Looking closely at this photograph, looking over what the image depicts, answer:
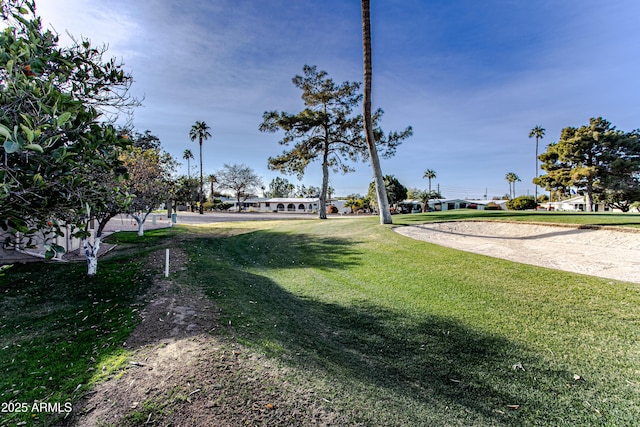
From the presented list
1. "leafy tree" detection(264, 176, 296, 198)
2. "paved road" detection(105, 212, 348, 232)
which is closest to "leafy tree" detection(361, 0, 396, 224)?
"paved road" detection(105, 212, 348, 232)

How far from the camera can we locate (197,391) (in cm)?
324

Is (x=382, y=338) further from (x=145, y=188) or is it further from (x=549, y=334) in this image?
(x=145, y=188)

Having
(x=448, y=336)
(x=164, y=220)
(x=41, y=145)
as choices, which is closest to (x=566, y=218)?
(x=448, y=336)

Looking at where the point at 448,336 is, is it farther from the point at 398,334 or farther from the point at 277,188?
the point at 277,188

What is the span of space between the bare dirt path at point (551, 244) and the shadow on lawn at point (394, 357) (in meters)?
4.72

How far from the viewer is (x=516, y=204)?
35.1 metres

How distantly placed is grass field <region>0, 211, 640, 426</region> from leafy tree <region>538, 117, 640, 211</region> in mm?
29045

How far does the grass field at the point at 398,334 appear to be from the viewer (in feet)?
10.9

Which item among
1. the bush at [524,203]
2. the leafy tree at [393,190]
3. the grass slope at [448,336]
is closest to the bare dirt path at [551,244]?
the grass slope at [448,336]

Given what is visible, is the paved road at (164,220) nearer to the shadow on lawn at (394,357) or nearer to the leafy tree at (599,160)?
the shadow on lawn at (394,357)

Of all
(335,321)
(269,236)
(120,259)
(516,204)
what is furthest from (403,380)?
(516,204)

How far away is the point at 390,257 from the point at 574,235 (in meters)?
6.50

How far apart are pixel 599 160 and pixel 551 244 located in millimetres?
27814

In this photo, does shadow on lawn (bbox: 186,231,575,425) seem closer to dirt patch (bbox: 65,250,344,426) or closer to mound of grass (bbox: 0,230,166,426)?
dirt patch (bbox: 65,250,344,426)
